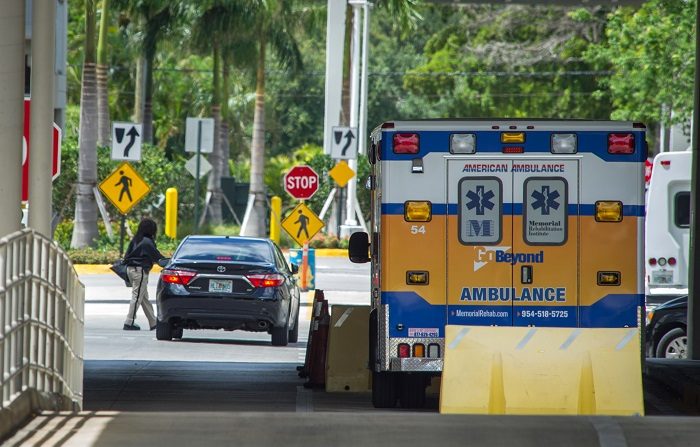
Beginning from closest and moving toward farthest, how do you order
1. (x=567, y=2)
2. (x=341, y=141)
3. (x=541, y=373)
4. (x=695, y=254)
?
(x=541, y=373)
(x=695, y=254)
(x=567, y=2)
(x=341, y=141)

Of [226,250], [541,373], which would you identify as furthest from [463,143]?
[226,250]

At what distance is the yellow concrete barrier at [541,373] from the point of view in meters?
12.0

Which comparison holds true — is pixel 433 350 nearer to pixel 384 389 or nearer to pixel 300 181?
pixel 384 389

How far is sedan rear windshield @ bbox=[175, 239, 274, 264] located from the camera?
70.0 ft

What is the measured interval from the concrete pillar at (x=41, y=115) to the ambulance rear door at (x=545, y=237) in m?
4.14

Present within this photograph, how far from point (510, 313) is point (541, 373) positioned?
0.85m

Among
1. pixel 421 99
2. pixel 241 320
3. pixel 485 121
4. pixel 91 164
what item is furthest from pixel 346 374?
pixel 421 99

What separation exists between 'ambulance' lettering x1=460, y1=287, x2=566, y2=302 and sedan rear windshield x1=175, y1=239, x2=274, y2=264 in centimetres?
894

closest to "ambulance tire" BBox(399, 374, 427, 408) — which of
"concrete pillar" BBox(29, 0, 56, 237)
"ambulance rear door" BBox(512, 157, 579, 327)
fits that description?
"ambulance rear door" BBox(512, 157, 579, 327)

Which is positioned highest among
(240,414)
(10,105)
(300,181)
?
(10,105)

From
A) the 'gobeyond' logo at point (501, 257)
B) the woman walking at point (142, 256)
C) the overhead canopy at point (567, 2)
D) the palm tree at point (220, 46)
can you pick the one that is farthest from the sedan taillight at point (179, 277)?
the palm tree at point (220, 46)

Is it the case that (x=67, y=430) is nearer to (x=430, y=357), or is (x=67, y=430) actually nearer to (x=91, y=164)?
(x=430, y=357)

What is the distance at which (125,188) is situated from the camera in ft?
97.8

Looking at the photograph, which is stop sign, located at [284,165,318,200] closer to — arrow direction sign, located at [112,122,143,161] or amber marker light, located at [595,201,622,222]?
arrow direction sign, located at [112,122,143,161]
